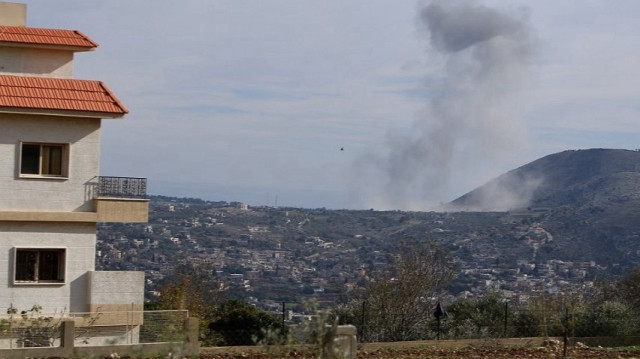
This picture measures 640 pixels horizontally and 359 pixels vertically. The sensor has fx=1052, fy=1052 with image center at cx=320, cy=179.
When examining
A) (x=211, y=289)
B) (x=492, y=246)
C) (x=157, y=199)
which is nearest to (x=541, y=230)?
(x=492, y=246)

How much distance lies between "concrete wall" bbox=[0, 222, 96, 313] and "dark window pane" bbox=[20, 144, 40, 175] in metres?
1.45

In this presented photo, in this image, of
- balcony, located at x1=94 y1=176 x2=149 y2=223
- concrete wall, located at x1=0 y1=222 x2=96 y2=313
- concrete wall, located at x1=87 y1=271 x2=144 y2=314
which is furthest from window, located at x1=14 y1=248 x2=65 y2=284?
balcony, located at x1=94 y1=176 x2=149 y2=223

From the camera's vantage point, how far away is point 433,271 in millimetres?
40062

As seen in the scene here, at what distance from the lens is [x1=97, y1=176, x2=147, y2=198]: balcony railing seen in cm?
2789

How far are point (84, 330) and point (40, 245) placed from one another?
258 cm

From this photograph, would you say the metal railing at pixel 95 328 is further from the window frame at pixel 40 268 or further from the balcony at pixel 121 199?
the balcony at pixel 121 199

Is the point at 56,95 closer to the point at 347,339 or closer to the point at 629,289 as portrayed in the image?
the point at 347,339

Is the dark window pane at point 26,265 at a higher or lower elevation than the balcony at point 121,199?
lower

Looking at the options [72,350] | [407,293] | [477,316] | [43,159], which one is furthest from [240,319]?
[72,350]

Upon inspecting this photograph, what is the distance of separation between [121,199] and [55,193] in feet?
5.67

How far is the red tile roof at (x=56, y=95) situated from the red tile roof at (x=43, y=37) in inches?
41.8

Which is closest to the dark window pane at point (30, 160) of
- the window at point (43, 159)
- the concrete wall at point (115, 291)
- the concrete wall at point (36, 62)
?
the window at point (43, 159)

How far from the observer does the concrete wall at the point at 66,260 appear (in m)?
26.1

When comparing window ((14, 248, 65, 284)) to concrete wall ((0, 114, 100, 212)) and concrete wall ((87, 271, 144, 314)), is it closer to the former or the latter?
concrete wall ((87, 271, 144, 314))
